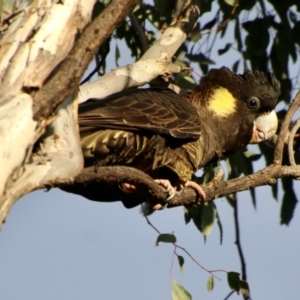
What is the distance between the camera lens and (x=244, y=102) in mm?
4184

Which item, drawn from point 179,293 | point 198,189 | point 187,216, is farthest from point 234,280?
point 187,216

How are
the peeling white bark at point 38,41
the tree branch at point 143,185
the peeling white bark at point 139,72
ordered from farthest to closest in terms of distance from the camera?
the peeling white bark at point 139,72
the tree branch at point 143,185
the peeling white bark at point 38,41

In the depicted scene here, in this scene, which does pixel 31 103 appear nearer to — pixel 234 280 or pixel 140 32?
pixel 234 280

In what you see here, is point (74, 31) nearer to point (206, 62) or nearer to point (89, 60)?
point (89, 60)

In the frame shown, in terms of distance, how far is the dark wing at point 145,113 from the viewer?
3318mm

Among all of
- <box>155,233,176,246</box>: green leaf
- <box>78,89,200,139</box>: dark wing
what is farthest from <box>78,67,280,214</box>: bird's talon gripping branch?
<box>155,233,176,246</box>: green leaf

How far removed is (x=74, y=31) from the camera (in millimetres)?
2443

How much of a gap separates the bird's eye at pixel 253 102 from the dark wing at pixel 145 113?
0.39 metres

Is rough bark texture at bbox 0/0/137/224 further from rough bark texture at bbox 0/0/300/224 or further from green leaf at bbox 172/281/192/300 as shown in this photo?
green leaf at bbox 172/281/192/300

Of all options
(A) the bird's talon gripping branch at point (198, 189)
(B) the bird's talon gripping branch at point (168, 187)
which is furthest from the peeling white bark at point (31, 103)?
(A) the bird's talon gripping branch at point (198, 189)

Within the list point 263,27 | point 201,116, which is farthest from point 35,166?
point 263,27

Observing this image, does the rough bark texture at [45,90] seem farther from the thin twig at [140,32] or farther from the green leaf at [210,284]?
the thin twig at [140,32]

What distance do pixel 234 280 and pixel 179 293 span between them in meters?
0.25

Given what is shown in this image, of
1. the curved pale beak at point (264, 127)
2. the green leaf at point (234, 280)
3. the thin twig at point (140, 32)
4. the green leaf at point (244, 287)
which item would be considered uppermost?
the thin twig at point (140, 32)
